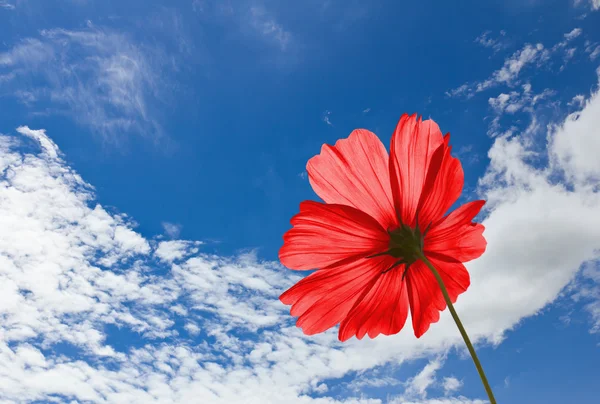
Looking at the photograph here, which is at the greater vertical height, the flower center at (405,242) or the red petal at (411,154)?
the red petal at (411,154)

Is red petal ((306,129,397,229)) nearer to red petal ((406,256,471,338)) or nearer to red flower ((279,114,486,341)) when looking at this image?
red flower ((279,114,486,341))

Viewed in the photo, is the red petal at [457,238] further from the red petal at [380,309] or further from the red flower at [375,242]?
the red petal at [380,309]

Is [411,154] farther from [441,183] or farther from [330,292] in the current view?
[330,292]

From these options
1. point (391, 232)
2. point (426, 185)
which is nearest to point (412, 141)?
point (426, 185)

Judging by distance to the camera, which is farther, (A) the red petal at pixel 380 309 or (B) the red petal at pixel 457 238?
(A) the red petal at pixel 380 309

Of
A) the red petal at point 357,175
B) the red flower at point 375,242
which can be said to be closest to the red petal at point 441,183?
the red flower at point 375,242

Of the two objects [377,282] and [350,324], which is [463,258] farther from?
[350,324]

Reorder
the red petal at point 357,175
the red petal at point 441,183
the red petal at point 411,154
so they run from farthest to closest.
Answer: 1. the red petal at point 357,175
2. the red petal at point 411,154
3. the red petal at point 441,183
